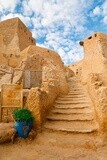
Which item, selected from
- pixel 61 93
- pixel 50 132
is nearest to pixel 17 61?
pixel 61 93

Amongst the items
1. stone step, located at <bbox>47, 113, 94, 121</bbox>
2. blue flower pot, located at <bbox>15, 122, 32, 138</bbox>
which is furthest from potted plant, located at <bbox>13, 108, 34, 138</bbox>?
stone step, located at <bbox>47, 113, 94, 121</bbox>

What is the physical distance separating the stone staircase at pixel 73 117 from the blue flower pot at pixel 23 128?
0.74 metres

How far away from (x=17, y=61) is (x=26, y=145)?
12.9 m

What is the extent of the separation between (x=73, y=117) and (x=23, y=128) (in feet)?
6.22

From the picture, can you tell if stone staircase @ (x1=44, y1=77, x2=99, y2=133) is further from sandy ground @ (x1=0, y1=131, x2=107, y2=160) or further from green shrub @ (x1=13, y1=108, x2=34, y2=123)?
green shrub @ (x1=13, y1=108, x2=34, y2=123)

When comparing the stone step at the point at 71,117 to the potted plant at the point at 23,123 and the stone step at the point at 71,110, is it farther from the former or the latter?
the potted plant at the point at 23,123

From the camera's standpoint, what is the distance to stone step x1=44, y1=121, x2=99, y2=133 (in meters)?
6.02

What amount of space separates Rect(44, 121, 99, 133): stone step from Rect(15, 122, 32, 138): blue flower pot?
0.75 m

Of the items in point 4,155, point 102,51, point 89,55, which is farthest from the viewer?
point 89,55

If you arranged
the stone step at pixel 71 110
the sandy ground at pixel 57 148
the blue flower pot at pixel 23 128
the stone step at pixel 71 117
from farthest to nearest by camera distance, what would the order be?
the stone step at pixel 71 110 < the stone step at pixel 71 117 < the blue flower pot at pixel 23 128 < the sandy ground at pixel 57 148

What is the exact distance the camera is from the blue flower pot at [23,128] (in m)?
5.83

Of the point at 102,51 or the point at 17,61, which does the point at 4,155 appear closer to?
the point at 102,51

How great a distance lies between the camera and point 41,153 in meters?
5.24

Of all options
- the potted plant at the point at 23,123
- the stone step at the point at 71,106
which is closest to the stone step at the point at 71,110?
the stone step at the point at 71,106
